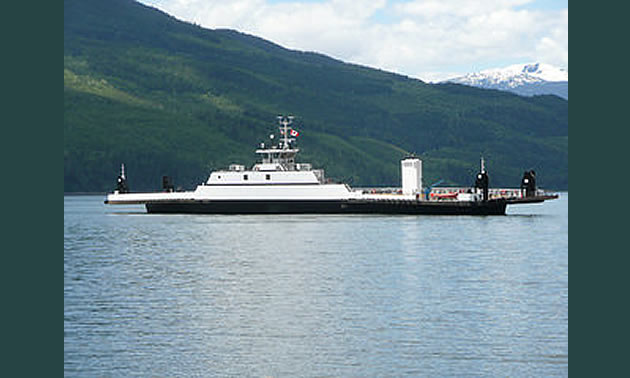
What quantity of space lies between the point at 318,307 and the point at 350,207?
68.9m

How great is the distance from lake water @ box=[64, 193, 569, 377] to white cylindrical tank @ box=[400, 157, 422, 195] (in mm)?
32337

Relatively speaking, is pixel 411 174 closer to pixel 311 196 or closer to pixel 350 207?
pixel 350 207

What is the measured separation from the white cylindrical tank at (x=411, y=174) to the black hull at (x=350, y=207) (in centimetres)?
430

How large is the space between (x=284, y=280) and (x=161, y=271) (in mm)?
9188

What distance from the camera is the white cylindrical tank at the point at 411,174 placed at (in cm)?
10593

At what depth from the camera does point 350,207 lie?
4168 inches

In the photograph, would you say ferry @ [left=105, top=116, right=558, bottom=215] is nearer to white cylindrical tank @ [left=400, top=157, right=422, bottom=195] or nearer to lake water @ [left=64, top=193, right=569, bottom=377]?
white cylindrical tank @ [left=400, top=157, right=422, bottom=195]

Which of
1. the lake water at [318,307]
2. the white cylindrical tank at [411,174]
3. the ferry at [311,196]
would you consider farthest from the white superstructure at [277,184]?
the lake water at [318,307]

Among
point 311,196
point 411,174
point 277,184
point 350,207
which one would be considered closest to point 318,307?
point 311,196

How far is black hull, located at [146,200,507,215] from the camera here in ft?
335

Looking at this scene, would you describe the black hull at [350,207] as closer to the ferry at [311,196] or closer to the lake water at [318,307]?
the ferry at [311,196]

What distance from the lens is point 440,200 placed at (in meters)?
103
